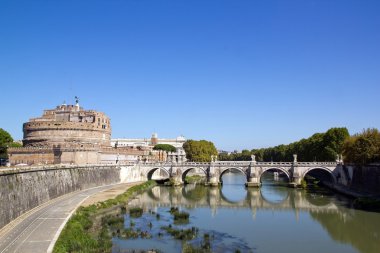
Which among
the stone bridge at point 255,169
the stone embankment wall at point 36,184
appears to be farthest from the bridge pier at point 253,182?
the stone embankment wall at point 36,184

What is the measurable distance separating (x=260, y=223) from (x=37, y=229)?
19085mm

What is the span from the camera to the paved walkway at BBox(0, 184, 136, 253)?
19.5 meters

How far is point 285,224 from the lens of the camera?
3478cm

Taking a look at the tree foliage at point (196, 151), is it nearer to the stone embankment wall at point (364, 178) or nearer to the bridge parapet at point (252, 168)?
the bridge parapet at point (252, 168)

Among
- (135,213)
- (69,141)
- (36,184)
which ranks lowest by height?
(135,213)

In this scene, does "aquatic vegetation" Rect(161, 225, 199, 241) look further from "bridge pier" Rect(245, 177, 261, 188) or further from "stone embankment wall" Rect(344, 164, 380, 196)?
"bridge pier" Rect(245, 177, 261, 188)

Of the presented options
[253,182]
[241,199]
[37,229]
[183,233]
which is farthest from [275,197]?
[37,229]

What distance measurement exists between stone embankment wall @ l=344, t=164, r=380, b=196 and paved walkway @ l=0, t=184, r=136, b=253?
3208 cm

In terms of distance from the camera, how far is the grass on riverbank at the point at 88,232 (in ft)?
70.5

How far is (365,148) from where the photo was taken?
4816 centimetres

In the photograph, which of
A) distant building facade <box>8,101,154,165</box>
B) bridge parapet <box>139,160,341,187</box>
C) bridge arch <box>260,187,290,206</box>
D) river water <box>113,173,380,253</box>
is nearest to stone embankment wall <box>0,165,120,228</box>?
river water <box>113,173,380,253</box>

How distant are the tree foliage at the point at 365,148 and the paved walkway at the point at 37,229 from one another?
3351cm

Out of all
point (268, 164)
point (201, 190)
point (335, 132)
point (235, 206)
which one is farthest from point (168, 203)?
point (335, 132)

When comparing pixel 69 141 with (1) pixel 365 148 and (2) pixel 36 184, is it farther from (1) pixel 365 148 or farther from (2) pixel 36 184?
(1) pixel 365 148
